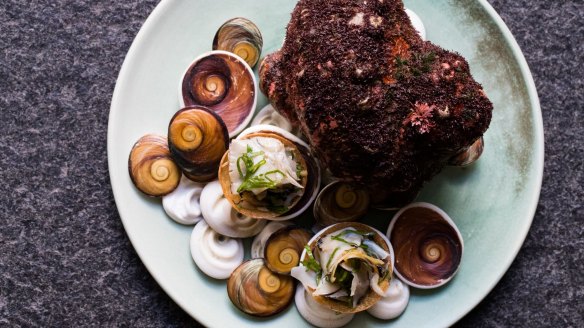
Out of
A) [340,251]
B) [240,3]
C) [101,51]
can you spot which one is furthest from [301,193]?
[101,51]

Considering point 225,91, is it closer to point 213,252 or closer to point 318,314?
point 213,252

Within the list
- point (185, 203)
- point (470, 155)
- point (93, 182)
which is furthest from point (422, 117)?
point (93, 182)

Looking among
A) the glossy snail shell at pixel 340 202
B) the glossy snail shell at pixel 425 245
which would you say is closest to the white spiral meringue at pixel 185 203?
the glossy snail shell at pixel 340 202

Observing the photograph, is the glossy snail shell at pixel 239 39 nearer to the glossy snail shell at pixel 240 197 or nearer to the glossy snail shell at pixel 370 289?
the glossy snail shell at pixel 240 197

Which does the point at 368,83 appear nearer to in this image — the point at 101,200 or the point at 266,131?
the point at 266,131

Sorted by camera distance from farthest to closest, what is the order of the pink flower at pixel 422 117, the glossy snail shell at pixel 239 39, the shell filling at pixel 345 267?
the glossy snail shell at pixel 239 39 < the shell filling at pixel 345 267 < the pink flower at pixel 422 117

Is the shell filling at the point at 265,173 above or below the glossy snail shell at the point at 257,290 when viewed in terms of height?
above

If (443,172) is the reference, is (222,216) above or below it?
below
